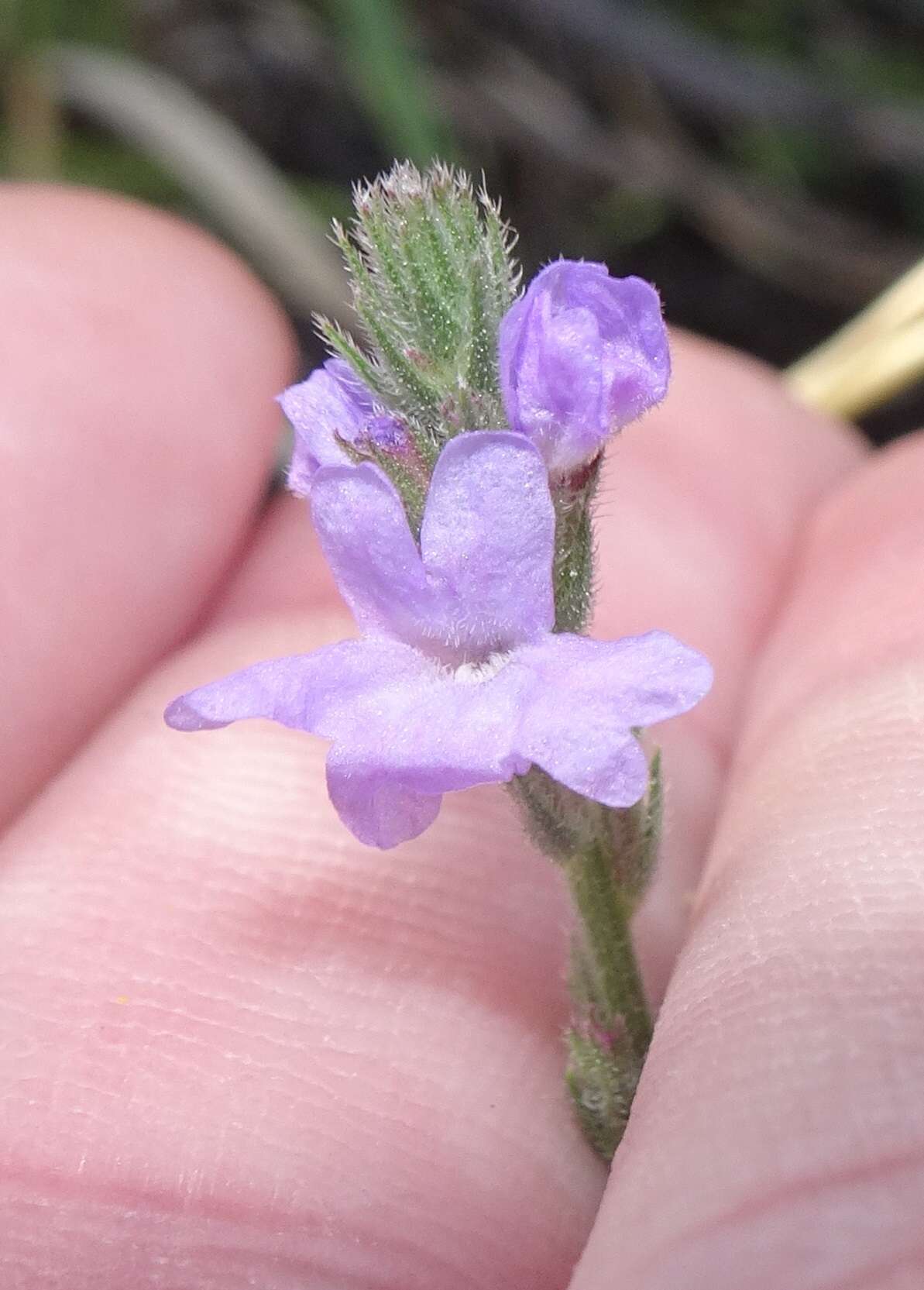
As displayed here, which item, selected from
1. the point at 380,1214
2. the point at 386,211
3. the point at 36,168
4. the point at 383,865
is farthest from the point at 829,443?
the point at 36,168

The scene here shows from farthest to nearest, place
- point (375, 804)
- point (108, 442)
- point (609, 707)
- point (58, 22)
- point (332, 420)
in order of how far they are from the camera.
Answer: point (58, 22)
point (108, 442)
point (332, 420)
point (375, 804)
point (609, 707)

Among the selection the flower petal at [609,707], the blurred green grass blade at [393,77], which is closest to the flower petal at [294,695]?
the flower petal at [609,707]

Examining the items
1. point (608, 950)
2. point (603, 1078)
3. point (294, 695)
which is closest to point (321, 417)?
point (294, 695)

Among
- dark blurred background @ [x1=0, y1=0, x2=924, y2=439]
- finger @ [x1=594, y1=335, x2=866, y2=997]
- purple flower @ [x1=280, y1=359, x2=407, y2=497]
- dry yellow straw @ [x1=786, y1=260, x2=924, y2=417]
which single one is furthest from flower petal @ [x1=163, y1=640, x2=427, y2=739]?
dark blurred background @ [x1=0, y1=0, x2=924, y2=439]

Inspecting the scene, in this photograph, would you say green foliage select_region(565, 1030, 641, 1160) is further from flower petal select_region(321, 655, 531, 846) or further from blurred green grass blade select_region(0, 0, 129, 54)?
blurred green grass blade select_region(0, 0, 129, 54)

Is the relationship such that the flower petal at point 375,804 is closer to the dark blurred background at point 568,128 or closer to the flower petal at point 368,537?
the flower petal at point 368,537

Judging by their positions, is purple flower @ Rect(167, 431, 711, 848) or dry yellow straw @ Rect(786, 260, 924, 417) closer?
purple flower @ Rect(167, 431, 711, 848)

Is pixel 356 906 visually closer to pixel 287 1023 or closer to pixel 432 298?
pixel 287 1023
